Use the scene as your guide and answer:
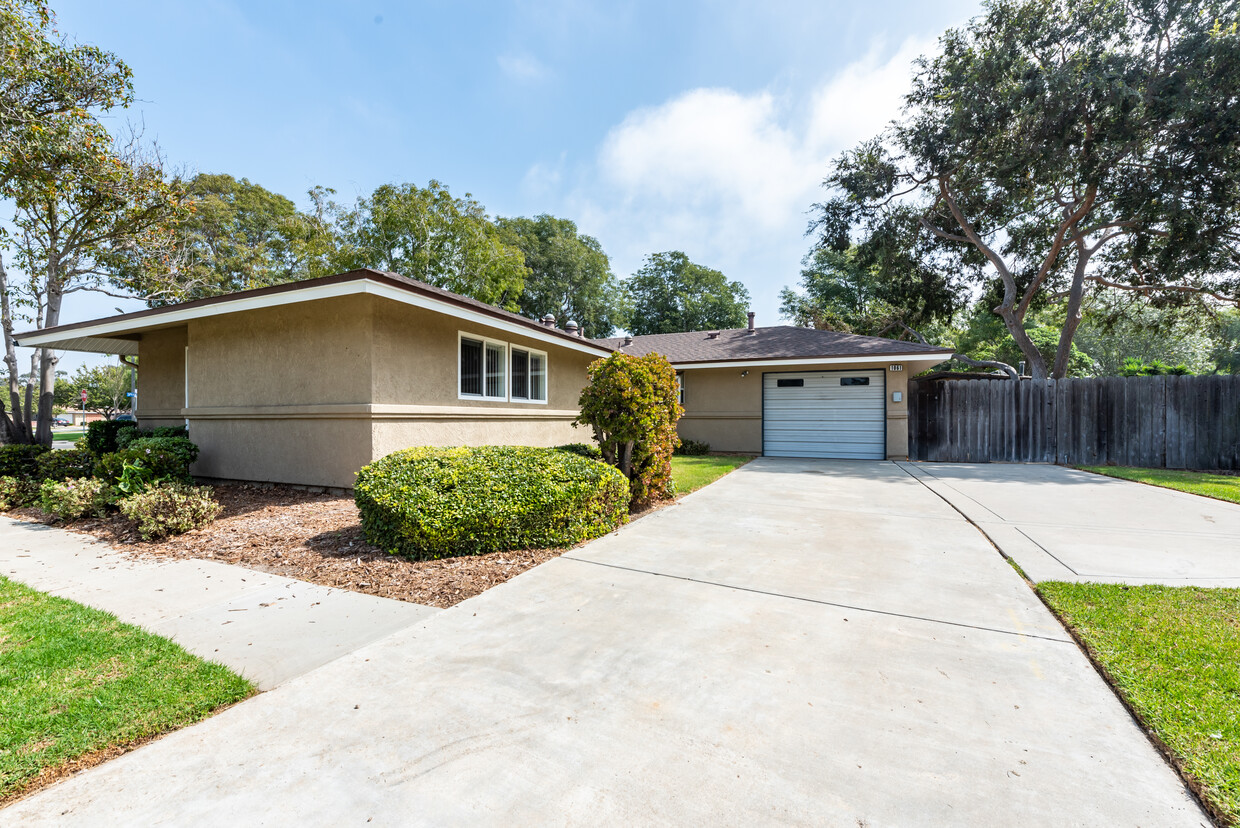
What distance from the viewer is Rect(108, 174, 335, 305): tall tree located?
2144 cm

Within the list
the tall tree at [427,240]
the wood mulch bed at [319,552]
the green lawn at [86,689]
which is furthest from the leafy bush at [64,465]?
the tall tree at [427,240]

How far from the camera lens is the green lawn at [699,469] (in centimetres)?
877

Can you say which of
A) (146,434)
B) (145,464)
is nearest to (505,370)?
(145,464)

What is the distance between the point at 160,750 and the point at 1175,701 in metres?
4.56

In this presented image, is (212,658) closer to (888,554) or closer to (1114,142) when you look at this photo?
(888,554)

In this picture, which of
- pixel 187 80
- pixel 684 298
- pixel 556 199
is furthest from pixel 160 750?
pixel 684 298

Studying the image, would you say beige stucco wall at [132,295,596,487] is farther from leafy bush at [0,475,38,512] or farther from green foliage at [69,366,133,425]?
green foliage at [69,366,133,425]

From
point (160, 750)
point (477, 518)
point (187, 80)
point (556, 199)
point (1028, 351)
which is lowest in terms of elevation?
point (160, 750)

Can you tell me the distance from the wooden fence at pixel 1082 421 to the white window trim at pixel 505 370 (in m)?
10.1

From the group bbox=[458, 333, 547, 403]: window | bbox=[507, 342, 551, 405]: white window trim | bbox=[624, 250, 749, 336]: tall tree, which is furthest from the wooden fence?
bbox=[624, 250, 749, 336]: tall tree

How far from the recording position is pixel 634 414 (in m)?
6.43

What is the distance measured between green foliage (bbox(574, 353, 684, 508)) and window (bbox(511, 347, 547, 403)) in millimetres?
3903

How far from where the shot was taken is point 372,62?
9703 millimetres

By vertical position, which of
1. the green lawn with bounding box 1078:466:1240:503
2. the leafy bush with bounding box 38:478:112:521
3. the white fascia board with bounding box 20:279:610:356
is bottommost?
the green lawn with bounding box 1078:466:1240:503
